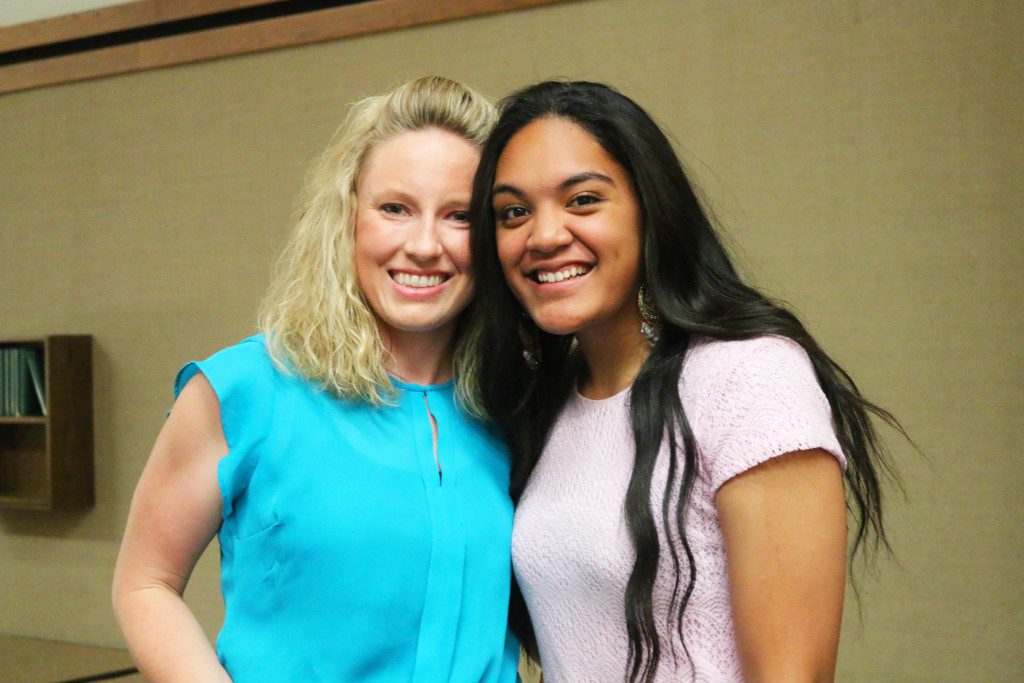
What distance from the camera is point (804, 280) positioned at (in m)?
2.81

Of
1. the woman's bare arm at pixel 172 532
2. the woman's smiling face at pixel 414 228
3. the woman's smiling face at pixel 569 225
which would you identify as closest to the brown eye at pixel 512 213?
the woman's smiling face at pixel 569 225

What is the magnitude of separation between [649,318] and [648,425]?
20 centimetres

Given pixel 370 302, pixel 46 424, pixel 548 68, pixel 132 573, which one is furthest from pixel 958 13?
pixel 46 424

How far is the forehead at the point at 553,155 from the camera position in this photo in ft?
4.99

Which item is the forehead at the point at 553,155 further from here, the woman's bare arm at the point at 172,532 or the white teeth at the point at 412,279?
the woman's bare arm at the point at 172,532

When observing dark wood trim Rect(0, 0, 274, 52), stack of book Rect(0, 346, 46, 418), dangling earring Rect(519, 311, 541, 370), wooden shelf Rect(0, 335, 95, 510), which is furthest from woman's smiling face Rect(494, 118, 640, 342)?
stack of book Rect(0, 346, 46, 418)

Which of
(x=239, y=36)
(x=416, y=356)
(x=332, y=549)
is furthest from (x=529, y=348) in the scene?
(x=239, y=36)

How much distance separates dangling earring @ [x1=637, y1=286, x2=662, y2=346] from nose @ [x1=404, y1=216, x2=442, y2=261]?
0.36m

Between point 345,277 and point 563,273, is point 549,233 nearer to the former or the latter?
point 563,273

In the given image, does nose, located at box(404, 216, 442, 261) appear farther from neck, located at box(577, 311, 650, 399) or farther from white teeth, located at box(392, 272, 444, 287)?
neck, located at box(577, 311, 650, 399)

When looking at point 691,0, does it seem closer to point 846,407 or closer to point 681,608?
point 846,407

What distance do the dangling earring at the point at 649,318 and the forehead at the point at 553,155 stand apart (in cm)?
20

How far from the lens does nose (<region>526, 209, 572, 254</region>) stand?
151 cm

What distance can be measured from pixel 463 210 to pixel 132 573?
816 mm
